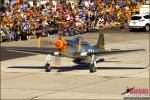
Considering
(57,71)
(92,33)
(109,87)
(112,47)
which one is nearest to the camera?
(109,87)

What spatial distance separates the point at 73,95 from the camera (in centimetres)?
1933

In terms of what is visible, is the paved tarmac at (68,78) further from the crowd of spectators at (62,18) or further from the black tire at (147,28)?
the black tire at (147,28)

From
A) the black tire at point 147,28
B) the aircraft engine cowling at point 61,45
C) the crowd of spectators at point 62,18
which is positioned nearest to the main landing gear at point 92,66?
the aircraft engine cowling at point 61,45

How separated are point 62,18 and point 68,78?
22.4 meters

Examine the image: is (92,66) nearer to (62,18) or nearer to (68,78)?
(68,78)

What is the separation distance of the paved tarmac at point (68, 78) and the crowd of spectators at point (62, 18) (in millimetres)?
8059

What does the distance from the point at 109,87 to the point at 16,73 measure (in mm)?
5817

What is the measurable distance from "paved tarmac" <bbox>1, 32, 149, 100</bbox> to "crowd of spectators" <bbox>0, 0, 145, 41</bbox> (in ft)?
26.4

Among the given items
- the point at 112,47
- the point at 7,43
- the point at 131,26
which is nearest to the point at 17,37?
the point at 7,43

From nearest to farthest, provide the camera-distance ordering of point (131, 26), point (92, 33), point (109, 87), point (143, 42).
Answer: point (109, 87)
point (143, 42)
point (92, 33)
point (131, 26)

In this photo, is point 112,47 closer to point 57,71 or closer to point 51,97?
point 57,71

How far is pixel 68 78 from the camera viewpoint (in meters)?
23.4

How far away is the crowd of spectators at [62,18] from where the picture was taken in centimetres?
4094

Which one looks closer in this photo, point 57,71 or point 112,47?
point 57,71
